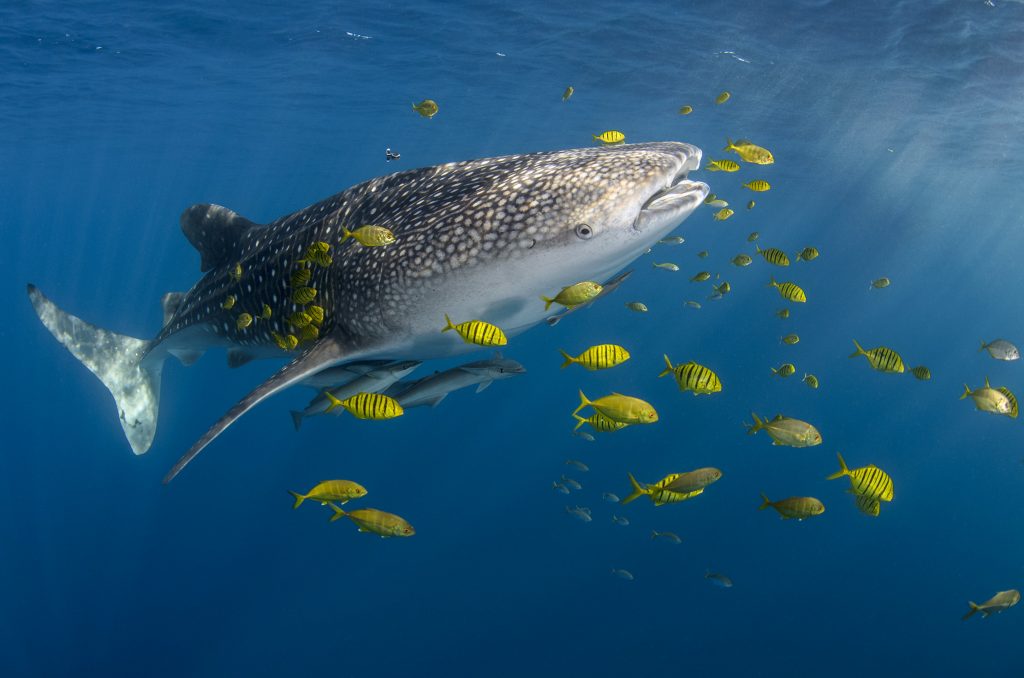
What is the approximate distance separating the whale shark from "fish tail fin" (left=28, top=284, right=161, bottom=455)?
2.52 metres

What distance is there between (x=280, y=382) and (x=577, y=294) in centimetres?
204

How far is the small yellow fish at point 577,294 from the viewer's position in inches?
141

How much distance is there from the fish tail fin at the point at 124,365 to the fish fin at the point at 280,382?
4.36m

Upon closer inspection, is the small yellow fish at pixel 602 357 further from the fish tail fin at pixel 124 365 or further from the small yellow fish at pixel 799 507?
the fish tail fin at pixel 124 365

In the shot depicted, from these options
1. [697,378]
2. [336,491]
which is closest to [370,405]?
[336,491]

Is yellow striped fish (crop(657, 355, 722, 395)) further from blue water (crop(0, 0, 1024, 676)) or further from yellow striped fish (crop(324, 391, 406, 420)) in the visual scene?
blue water (crop(0, 0, 1024, 676))

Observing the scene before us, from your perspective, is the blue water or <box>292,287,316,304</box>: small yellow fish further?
the blue water

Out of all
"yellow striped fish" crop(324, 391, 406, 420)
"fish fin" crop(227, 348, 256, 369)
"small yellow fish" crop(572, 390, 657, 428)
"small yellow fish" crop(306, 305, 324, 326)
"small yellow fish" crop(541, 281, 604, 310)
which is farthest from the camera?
"fish fin" crop(227, 348, 256, 369)

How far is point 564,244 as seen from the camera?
3.41m

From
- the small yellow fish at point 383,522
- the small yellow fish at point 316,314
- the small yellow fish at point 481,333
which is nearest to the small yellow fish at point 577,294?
the small yellow fish at point 481,333

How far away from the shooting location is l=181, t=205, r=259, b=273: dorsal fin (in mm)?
6434

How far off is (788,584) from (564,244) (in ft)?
71.1

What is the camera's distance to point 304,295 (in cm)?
485

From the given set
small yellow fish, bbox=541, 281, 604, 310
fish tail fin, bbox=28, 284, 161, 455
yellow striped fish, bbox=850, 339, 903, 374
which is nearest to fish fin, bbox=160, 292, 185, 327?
fish tail fin, bbox=28, 284, 161, 455
